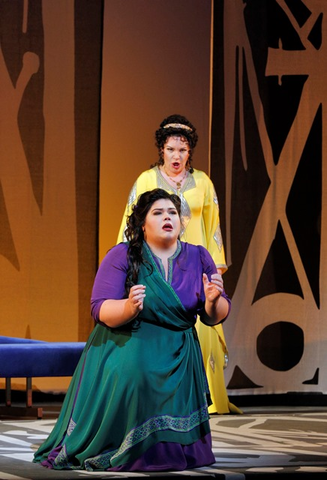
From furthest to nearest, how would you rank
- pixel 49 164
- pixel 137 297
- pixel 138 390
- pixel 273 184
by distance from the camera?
pixel 273 184, pixel 49 164, pixel 138 390, pixel 137 297

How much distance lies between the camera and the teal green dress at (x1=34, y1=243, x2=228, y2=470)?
3.48m

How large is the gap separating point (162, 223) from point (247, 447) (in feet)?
3.51

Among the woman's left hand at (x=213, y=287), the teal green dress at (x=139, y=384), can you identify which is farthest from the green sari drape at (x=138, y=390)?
the woman's left hand at (x=213, y=287)

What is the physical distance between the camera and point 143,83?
22.2 ft

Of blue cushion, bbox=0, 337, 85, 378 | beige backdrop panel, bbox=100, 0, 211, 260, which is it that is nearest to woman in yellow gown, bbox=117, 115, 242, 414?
blue cushion, bbox=0, 337, 85, 378

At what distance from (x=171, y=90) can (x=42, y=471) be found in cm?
381

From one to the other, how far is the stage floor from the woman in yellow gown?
282mm

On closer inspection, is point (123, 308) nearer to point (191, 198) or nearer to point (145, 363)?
point (145, 363)

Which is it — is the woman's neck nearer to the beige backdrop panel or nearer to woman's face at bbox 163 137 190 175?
woman's face at bbox 163 137 190 175

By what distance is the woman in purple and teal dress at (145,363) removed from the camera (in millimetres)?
3475

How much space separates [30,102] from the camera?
6.63 m

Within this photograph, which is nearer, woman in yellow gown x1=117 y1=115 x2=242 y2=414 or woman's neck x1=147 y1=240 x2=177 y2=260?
woman's neck x1=147 y1=240 x2=177 y2=260

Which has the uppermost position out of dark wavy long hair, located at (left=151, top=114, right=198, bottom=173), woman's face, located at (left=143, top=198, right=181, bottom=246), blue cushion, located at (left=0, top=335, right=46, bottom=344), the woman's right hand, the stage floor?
dark wavy long hair, located at (left=151, top=114, right=198, bottom=173)

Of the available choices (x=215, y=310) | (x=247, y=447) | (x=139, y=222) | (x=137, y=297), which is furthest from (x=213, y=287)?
(x=247, y=447)
